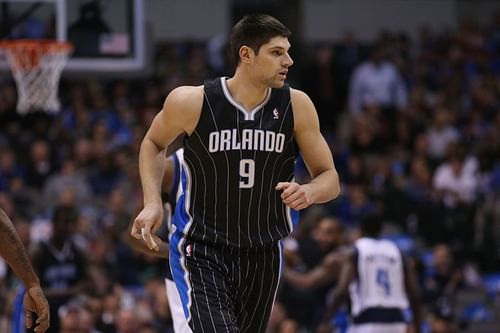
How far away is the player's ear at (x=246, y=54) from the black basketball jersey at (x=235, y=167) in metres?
0.20

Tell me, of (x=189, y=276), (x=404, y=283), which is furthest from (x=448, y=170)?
(x=189, y=276)

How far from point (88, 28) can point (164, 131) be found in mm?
5300

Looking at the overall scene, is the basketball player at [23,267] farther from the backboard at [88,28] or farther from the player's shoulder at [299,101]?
the backboard at [88,28]

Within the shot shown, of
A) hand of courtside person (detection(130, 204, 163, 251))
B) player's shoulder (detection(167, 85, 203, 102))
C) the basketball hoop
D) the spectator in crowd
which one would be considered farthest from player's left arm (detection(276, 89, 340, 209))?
the spectator in crowd

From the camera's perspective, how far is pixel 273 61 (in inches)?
220

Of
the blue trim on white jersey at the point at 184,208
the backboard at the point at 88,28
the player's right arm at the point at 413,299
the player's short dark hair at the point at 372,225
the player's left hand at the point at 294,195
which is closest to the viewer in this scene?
the player's left hand at the point at 294,195

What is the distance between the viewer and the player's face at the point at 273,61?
18.3 ft

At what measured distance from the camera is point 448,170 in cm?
1622

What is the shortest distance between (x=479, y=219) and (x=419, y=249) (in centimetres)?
103

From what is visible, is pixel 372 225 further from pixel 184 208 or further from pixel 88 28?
pixel 184 208

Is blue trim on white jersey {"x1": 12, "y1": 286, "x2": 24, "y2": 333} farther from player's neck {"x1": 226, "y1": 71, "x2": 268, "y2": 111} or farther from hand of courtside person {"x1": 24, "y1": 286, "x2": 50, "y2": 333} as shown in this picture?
player's neck {"x1": 226, "y1": 71, "x2": 268, "y2": 111}

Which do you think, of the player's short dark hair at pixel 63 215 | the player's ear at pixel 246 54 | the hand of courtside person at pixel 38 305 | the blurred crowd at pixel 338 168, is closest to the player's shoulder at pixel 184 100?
the player's ear at pixel 246 54

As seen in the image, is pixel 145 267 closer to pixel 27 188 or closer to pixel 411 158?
pixel 27 188

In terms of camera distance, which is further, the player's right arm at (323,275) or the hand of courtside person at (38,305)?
the player's right arm at (323,275)
